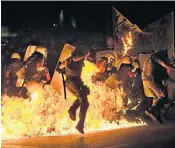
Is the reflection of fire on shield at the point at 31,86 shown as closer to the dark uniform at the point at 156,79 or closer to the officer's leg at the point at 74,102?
the officer's leg at the point at 74,102

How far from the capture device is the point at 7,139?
11.8 feet

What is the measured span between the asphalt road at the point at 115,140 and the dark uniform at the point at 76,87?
0.17 m

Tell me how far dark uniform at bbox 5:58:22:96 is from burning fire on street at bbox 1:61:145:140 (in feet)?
0.27

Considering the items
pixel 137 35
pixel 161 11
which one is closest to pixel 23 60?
pixel 137 35

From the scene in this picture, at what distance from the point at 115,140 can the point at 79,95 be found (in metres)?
0.63

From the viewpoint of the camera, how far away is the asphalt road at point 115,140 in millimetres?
3611

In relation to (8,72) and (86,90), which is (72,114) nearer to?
(86,90)

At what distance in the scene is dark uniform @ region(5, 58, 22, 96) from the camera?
359 centimetres

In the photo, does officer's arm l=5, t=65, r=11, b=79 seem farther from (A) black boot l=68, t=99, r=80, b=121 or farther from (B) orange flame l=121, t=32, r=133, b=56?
(B) orange flame l=121, t=32, r=133, b=56

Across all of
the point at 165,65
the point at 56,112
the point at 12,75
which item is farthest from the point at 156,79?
the point at 12,75

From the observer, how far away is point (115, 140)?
3723 millimetres

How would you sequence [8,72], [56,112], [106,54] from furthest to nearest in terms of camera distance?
[106,54], [56,112], [8,72]

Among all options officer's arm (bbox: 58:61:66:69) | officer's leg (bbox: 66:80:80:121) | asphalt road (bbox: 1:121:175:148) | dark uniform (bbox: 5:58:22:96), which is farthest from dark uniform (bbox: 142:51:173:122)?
dark uniform (bbox: 5:58:22:96)

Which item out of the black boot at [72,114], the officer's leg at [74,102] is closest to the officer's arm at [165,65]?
the officer's leg at [74,102]
